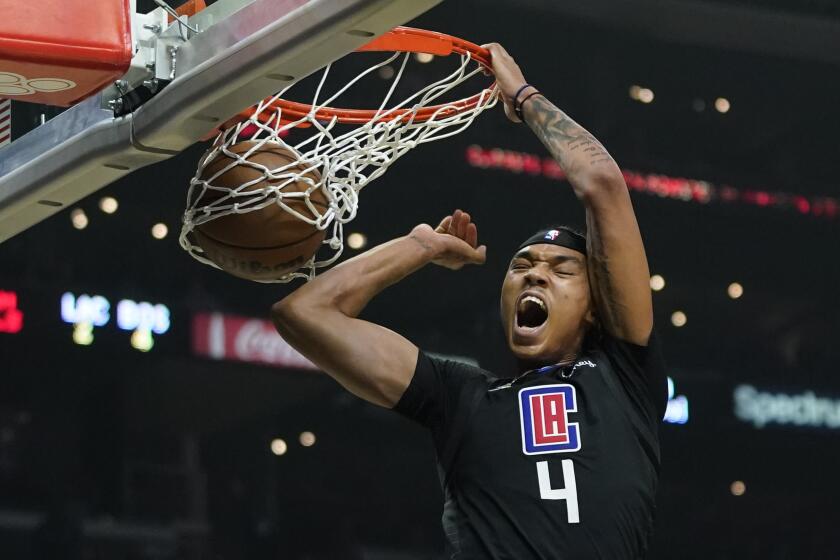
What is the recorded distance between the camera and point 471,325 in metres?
6.65

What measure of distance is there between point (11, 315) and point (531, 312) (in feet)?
12.0

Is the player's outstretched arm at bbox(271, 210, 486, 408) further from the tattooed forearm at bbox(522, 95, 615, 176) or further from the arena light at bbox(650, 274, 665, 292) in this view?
the arena light at bbox(650, 274, 665, 292)

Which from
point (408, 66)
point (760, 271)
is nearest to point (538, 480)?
point (408, 66)

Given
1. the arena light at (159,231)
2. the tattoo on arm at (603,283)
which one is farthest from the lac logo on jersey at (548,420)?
the arena light at (159,231)

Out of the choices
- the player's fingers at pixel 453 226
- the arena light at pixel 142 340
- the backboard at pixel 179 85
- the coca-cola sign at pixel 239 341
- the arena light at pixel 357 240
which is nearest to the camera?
the backboard at pixel 179 85

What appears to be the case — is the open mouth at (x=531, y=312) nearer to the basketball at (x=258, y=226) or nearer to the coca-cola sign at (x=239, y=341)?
the basketball at (x=258, y=226)

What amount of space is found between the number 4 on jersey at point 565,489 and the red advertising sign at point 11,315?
12.5 ft

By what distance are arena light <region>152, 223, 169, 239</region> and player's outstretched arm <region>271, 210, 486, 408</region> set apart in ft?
11.8

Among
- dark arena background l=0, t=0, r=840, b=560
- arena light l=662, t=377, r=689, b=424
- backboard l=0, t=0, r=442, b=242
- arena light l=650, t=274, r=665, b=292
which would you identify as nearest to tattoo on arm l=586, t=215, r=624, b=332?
backboard l=0, t=0, r=442, b=242

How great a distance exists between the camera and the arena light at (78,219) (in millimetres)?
6141

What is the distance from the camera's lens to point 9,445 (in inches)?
227

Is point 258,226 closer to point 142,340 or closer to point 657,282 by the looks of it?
point 142,340

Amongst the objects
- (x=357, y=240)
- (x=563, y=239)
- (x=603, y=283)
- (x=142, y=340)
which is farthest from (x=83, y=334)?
(x=603, y=283)

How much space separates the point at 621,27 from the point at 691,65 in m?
0.41
